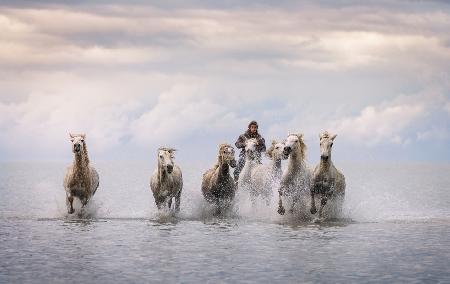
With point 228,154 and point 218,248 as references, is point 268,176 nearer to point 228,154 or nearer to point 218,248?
point 228,154

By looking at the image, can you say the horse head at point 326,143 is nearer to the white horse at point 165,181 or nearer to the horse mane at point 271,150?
the horse mane at point 271,150

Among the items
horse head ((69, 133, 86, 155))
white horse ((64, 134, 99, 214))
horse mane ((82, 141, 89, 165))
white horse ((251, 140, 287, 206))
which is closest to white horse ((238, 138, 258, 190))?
white horse ((251, 140, 287, 206))

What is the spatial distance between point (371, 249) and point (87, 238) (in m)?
6.97

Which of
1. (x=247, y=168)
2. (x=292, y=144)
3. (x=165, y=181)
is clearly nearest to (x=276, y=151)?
(x=247, y=168)

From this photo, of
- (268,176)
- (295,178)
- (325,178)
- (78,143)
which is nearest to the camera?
(325,178)

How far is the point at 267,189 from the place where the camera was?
25.8 meters

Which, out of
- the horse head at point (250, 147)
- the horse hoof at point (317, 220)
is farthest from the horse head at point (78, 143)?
the horse hoof at point (317, 220)

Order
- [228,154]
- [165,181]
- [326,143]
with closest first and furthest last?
[326,143] < [228,154] < [165,181]

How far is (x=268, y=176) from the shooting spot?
2569cm

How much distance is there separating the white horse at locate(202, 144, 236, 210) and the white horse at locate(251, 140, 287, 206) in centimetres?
92

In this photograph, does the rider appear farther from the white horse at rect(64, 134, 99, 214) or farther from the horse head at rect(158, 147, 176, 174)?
the white horse at rect(64, 134, 99, 214)

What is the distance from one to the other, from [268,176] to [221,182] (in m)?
1.66

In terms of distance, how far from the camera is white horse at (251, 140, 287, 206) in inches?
1007

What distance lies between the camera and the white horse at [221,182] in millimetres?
24375
